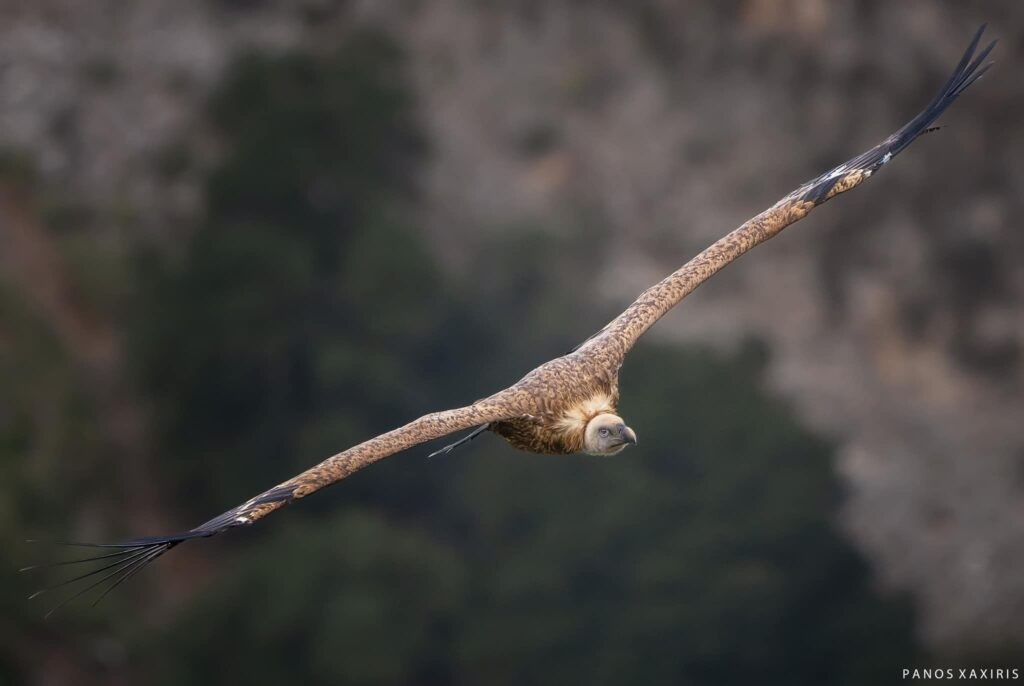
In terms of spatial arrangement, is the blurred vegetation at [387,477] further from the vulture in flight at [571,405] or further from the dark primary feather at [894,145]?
the dark primary feather at [894,145]

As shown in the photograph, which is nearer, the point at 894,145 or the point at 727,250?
the point at 727,250

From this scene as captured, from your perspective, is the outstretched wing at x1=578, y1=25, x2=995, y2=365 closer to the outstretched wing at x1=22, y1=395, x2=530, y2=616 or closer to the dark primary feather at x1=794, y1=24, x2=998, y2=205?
the dark primary feather at x1=794, y1=24, x2=998, y2=205

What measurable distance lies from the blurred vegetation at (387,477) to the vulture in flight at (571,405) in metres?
21.0

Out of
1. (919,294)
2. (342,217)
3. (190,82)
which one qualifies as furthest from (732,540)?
(190,82)

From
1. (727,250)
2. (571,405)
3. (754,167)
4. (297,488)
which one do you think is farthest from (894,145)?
(754,167)

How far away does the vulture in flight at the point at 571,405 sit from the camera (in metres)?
9.54

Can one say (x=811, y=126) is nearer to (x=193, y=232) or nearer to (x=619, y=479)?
(x=619, y=479)

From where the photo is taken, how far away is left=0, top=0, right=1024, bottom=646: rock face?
35.8 m

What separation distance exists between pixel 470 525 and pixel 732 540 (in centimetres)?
674

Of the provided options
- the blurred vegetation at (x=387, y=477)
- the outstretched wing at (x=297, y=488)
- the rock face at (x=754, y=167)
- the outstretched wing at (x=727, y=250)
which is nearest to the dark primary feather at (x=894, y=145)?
the outstretched wing at (x=727, y=250)

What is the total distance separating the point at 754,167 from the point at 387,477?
1401 centimetres

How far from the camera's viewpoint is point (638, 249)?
135 feet

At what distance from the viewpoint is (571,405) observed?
11.1 m

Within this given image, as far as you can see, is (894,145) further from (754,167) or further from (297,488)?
(754,167)
